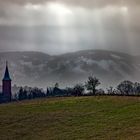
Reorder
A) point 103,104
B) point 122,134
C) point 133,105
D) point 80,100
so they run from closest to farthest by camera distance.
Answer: point 122,134 → point 133,105 → point 103,104 → point 80,100

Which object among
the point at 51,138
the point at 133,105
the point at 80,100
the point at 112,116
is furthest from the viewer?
the point at 80,100

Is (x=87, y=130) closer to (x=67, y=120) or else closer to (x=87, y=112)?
(x=67, y=120)

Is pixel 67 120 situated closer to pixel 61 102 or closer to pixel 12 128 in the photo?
pixel 12 128

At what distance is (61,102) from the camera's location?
80438 mm

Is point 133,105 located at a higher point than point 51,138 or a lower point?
higher

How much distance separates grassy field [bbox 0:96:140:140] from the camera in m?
49.6

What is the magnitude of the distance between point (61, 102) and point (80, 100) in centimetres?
383

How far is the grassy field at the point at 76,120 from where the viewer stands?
163 feet

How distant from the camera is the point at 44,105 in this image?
79938 millimetres

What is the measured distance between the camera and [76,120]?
196ft

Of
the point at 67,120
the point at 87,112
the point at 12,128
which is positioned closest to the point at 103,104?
the point at 87,112

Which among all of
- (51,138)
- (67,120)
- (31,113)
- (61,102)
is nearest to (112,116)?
(67,120)

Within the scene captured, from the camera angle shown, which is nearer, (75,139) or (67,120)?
(75,139)

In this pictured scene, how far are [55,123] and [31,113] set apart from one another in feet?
41.9
